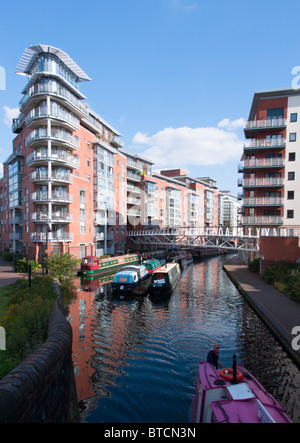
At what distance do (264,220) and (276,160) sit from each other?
754cm

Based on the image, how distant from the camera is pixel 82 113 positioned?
3891 cm

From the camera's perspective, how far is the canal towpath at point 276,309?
41.9 ft

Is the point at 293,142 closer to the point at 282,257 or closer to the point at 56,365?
the point at 282,257

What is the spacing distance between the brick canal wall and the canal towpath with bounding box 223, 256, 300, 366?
9.09 m

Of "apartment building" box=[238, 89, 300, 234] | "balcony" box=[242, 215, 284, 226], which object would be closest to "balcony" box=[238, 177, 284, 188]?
"apartment building" box=[238, 89, 300, 234]

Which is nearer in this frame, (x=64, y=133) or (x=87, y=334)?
(x=87, y=334)

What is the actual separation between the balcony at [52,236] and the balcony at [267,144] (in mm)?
24979

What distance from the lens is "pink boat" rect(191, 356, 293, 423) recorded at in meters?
6.06

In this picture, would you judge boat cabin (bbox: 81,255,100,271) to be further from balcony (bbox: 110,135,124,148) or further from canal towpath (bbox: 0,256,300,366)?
balcony (bbox: 110,135,124,148)

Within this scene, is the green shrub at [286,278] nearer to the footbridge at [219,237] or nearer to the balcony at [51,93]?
the footbridge at [219,237]

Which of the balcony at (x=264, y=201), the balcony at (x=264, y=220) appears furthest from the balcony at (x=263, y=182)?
the balcony at (x=264, y=220)

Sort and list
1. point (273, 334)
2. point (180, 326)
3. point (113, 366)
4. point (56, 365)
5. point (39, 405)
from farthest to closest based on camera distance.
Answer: point (180, 326)
point (273, 334)
point (113, 366)
point (56, 365)
point (39, 405)
